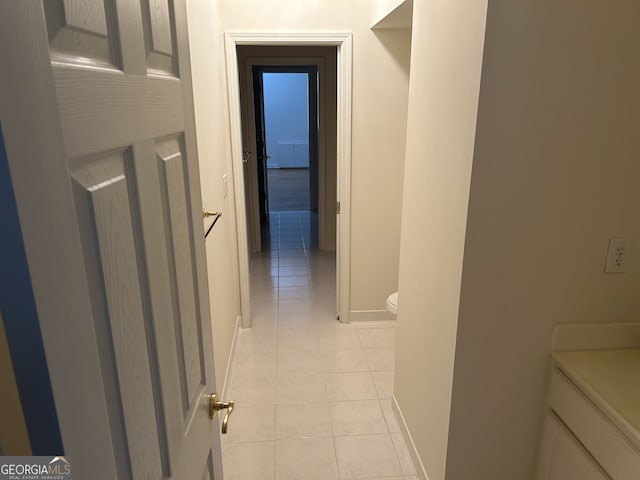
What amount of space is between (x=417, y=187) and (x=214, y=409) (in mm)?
1223

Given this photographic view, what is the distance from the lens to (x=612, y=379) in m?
1.44

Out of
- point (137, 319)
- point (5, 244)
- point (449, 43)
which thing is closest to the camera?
point (5, 244)

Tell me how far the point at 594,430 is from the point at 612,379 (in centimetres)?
17

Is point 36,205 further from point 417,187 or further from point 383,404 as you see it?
point 383,404

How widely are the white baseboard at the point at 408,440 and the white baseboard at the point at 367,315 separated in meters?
1.02

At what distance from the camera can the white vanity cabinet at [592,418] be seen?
4.17 ft

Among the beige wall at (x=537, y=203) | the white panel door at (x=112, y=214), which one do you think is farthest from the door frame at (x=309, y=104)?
the white panel door at (x=112, y=214)

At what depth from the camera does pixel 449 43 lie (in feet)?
5.12

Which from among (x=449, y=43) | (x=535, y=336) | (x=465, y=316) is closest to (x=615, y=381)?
(x=535, y=336)

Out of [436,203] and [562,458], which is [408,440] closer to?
[562,458]

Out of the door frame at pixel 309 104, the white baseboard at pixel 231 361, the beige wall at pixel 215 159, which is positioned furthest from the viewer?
the door frame at pixel 309 104

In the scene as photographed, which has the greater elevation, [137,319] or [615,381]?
[137,319]

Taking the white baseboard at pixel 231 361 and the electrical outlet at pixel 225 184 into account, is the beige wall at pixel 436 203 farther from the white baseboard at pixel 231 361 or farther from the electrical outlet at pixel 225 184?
the electrical outlet at pixel 225 184
